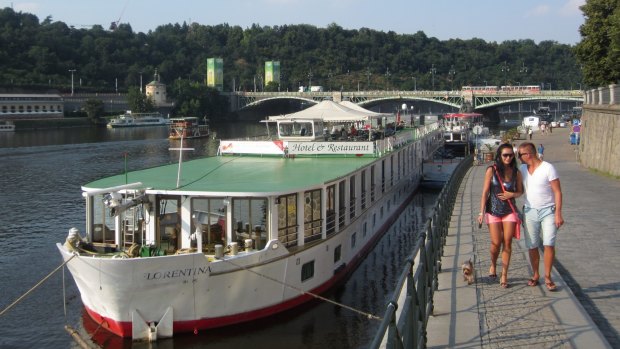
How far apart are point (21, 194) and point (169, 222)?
26.3m

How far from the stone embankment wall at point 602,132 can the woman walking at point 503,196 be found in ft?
77.7

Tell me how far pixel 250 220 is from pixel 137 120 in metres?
109

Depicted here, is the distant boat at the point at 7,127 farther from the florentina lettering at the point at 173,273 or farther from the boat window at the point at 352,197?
the florentina lettering at the point at 173,273

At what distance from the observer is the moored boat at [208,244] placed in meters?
14.5

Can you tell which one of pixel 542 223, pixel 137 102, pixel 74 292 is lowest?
pixel 74 292

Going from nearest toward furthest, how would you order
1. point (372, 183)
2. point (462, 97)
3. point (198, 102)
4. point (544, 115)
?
point (372, 183) → point (462, 97) → point (198, 102) → point (544, 115)

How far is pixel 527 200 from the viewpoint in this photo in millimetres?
10148

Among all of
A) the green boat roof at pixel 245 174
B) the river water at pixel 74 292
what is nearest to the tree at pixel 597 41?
the river water at pixel 74 292

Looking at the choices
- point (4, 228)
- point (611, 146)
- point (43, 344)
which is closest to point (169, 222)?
point (43, 344)

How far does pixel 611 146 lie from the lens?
1300 inches

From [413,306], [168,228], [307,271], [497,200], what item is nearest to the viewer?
[413,306]

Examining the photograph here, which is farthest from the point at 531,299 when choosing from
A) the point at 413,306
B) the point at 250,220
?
the point at 250,220

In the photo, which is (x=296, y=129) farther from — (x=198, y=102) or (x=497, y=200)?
(x=198, y=102)

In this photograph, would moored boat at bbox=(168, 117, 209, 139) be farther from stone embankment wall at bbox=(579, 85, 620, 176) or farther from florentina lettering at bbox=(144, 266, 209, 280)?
florentina lettering at bbox=(144, 266, 209, 280)
